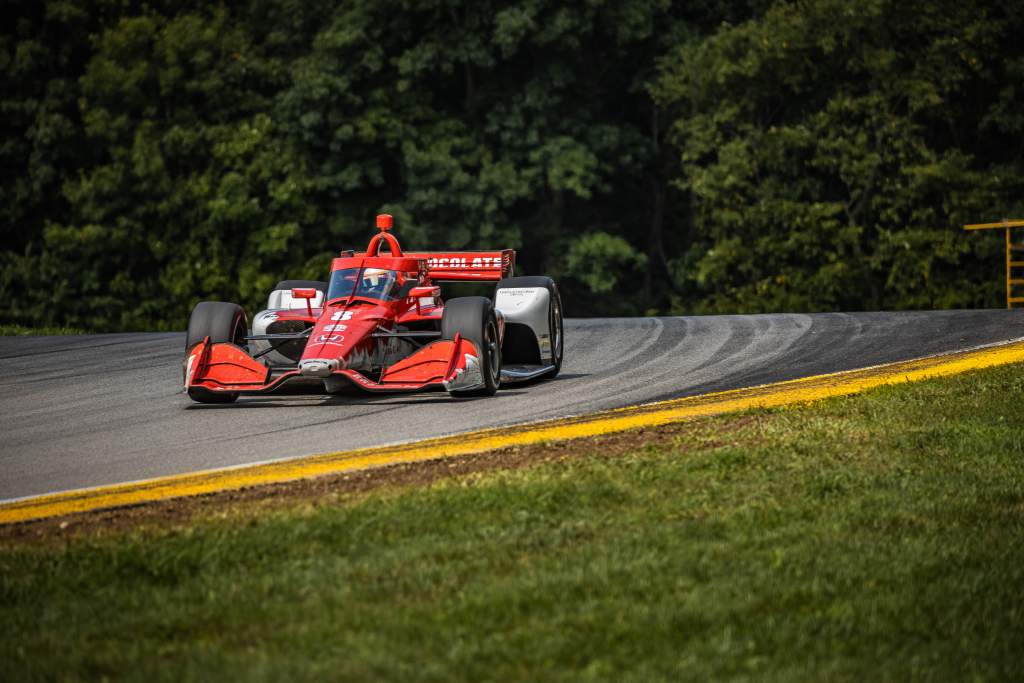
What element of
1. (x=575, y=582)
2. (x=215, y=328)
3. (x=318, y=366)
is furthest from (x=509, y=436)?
(x=575, y=582)

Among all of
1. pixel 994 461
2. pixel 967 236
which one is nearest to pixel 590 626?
pixel 994 461

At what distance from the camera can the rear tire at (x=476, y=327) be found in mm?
12586

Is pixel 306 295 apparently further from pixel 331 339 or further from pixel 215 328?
pixel 331 339

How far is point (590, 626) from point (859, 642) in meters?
0.97

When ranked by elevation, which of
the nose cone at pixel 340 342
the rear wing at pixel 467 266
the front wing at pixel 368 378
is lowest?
the front wing at pixel 368 378

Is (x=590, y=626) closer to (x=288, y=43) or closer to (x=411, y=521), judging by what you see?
(x=411, y=521)

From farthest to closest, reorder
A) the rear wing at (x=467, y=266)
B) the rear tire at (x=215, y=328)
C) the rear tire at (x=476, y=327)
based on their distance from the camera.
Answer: the rear wing at (x=467, y=266), the rear tire at (x=215, y=328), the rear tire at (x=476, y=327)

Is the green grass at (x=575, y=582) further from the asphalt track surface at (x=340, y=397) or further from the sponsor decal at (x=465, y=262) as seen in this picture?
the sponsor decal at (x=465, y=262)

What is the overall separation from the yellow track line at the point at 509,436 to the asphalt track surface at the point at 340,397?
1.30ft

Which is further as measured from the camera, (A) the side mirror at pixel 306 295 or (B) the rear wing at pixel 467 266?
(B) the rear wing at pixel 467 266

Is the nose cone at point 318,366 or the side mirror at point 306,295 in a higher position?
the side mirror at point 306,295

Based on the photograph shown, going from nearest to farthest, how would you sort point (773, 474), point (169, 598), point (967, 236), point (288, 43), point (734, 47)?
point (169, 598) < point (773, 474) < point (967, 236) < point (734, 47) < point (288, 43)

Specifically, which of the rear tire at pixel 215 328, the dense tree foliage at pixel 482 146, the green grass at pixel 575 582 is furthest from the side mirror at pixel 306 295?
the dense tree foliage at pixel 482 146

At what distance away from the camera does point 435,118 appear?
114 feet
